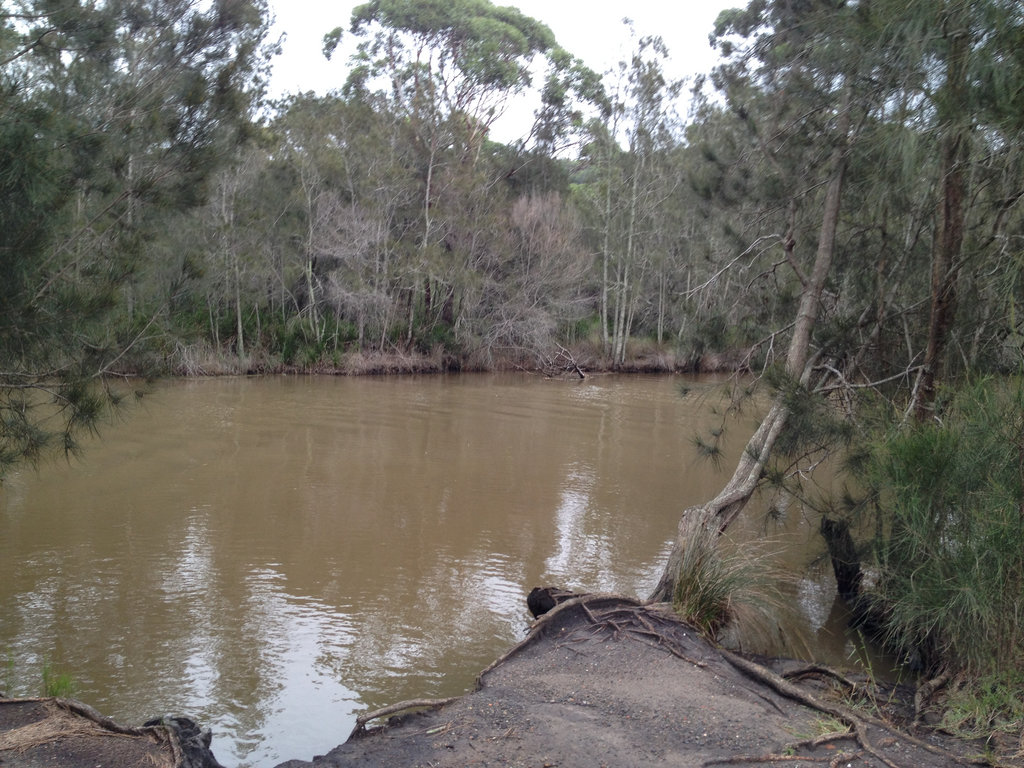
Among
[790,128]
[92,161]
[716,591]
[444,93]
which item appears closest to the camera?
[92,161]

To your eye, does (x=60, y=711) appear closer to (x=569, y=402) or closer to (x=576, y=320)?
(x=569, y=402)

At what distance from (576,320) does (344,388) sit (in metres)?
9.12

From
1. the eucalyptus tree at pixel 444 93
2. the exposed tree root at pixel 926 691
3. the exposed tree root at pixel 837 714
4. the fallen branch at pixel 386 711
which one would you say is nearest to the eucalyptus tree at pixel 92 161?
the fallen branch at pixel 386 711

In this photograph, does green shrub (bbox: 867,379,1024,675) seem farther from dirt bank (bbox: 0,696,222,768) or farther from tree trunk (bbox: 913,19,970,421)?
dirt bank (bbox: 0,696,222,768)

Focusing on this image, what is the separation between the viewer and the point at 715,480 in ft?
39.5

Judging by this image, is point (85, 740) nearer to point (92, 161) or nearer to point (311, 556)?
point (92, 161)

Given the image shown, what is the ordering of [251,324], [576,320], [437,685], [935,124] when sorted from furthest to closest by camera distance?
[576,320] < [251,324] < [437,685] < [935,124]

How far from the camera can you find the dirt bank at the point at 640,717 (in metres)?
3.67

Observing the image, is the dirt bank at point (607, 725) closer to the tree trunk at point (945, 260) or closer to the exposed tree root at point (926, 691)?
the exposed tree root at point (926, 691)

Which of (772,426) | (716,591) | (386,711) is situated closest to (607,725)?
(386,711)

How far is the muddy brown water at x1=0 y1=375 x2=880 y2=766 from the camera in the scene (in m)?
5.53

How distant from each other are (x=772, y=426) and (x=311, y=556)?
419cm

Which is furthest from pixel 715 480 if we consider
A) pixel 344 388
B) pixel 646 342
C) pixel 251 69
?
pixel 646 342

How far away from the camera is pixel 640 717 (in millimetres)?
4074
